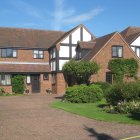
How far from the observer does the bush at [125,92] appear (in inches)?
843

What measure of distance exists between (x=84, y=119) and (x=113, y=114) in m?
2.30

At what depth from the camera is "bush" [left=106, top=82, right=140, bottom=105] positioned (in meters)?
21.4

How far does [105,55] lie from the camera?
3959cm

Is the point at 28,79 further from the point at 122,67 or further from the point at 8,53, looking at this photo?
the point at 122,67

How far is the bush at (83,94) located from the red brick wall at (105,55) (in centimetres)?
1107

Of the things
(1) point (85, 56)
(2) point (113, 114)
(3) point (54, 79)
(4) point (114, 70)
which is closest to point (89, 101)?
(2) point (113, 114)

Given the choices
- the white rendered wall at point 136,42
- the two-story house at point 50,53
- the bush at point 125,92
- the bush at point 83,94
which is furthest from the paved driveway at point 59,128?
the white rendered wall at point 136,42

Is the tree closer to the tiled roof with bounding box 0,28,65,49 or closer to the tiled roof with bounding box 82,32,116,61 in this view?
the tiled roof with bounding box 82,32,116,61

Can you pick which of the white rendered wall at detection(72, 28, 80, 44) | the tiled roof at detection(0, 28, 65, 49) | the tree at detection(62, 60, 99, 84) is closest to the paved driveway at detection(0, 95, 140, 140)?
the tree at detection(62, 60, 99, 84)

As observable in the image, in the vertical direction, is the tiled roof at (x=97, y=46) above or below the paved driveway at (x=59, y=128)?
above

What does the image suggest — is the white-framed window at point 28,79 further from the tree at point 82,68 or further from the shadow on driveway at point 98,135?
the shadow on driveway at point 98,135

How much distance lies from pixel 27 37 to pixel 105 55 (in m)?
13.9

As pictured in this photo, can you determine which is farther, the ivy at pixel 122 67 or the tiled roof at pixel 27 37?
the tiled roof at pixel 27 37

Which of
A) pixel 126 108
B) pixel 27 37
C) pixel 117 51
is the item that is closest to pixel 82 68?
pixel 117 51
